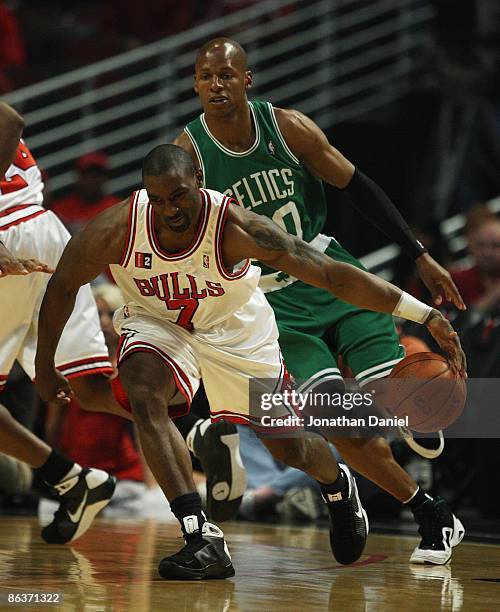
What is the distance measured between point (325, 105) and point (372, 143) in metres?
0.53

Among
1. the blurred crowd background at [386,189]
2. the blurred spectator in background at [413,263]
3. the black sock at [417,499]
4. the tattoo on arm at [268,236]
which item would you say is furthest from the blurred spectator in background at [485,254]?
the tattoo on arm at [268,236]

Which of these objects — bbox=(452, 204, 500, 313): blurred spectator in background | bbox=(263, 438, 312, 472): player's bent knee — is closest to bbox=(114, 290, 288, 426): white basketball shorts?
bbox=(263, 438, 312, 472): player's bent knee

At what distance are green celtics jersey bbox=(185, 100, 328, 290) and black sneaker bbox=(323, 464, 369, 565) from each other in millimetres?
1062

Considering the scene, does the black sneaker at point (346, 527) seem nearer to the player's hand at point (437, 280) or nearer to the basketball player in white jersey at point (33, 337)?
the player's hand at point (437, 280)

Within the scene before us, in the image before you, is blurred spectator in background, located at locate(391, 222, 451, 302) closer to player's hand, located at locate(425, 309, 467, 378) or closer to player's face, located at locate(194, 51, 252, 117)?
player's face, located at locate(194, 51, 252, 117)

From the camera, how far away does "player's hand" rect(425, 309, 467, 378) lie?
4152 millimetres

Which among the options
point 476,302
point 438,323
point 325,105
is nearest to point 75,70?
point 325,105

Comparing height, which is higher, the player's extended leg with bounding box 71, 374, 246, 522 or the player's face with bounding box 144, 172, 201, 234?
the player's face with bounding box 144, 172, 201, 234

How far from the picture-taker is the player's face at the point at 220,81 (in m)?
4.68

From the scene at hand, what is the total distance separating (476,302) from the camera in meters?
7.23

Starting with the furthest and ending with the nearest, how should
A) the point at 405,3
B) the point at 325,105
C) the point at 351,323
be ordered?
the point at 405,3, the point at 325,105, the point at 351,323

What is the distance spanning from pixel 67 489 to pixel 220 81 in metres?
1.81

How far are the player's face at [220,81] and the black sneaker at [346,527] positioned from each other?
154 centimetres

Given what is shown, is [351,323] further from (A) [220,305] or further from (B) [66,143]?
(B) [66,143]
